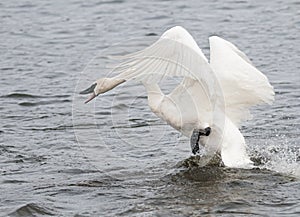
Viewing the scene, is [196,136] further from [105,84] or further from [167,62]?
[167,62]

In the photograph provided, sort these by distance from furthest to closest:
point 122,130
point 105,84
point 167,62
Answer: point 122,130 < point 105,84 < point 167,62

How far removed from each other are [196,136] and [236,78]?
0.75 m

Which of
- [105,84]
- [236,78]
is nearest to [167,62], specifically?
[105,84]

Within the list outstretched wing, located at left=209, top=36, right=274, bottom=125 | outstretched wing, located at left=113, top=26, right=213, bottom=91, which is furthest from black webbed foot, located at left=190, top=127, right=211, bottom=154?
outstretched wing, located at left=113, top=26, right=213, bottom=91

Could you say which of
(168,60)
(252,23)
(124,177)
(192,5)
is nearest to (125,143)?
(124,177)

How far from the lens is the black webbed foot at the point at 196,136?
9625 millimetres

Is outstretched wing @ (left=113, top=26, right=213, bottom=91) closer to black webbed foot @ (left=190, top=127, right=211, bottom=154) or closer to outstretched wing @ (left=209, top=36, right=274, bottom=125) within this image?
outstretched wing @ (left=209, top=36, right=274, bottom=125)

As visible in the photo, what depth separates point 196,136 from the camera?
31.7ft

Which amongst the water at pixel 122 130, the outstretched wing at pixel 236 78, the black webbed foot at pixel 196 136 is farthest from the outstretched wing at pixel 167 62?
the water at pixel 122 130

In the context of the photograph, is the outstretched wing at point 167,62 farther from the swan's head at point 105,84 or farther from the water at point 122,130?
the water at point 122,130

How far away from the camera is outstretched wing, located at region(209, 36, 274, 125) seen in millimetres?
9641

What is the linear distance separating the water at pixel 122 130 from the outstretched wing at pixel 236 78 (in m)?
0.78

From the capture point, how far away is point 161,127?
1173 cm

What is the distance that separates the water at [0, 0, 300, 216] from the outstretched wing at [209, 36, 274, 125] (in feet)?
2.56
